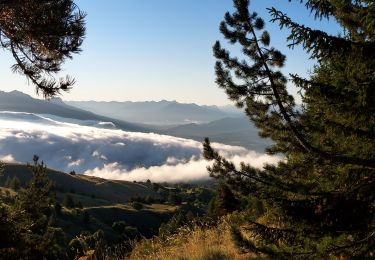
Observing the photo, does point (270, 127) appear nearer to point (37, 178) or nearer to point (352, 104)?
point (352, 104)

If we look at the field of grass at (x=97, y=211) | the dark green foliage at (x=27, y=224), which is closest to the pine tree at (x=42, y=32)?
the dark green foliage at (x=27, y=224)

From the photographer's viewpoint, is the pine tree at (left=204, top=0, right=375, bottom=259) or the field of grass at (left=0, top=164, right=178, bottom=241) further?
the field of grass at (left=0, top=164, right=178, bottom=241)

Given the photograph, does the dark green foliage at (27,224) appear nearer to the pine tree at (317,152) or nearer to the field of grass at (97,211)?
the pine tree at (317,152)

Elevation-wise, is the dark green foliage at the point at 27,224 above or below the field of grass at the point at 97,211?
above

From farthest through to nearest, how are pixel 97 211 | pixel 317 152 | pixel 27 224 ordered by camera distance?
pixel 97 211 < pixel 27 224 < pixel 317 152

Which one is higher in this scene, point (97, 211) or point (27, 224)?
point (27, 224)

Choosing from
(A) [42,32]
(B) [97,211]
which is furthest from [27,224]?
(B) [97,211]

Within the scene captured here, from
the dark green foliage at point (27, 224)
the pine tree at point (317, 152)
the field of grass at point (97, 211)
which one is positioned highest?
the pine tree at point (317, 152)

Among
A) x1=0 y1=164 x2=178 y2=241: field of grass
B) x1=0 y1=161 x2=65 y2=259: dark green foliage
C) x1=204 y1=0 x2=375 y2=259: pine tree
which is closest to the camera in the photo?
x1=204 y1=0 x2=375 y2=259: pine tree

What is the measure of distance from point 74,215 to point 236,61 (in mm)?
109233

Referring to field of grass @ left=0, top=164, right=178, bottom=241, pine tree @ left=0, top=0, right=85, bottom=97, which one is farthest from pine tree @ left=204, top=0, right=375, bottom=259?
field of grass @ left=0, top=164, right=178, bottom=241

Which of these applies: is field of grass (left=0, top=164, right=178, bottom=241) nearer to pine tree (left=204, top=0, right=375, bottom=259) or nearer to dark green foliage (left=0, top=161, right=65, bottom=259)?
dark green foliage (left=0, top=161, right=65, bottom=259)

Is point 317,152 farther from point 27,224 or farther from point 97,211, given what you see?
point 97,211

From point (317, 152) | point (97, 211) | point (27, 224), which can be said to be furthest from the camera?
point (97, 211)
